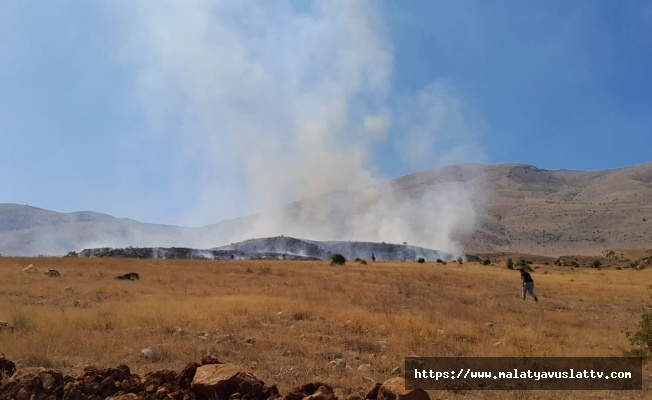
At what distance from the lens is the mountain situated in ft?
379

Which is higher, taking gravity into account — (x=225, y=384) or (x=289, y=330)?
(x=225, y=384)

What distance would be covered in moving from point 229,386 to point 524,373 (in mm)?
5766

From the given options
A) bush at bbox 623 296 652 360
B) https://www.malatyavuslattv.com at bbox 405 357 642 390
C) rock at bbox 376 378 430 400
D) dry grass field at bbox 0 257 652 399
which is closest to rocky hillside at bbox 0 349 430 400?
rock at bbox 376 378 430 400

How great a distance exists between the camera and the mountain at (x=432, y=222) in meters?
115

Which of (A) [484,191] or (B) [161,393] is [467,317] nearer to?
(B) [161,393]

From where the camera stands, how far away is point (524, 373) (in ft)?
27.9

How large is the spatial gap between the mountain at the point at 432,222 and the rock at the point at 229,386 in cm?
11404

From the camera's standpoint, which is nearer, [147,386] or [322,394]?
[322,394]

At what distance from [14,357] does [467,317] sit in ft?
41.9

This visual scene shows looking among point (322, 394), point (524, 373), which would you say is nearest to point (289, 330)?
point (524, 373)

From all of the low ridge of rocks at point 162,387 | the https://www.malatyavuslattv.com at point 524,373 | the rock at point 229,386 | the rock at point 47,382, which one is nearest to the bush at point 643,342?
the https://www.malatyavuslattv.com at point 524,373

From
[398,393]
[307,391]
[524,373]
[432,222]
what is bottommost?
[524,373]

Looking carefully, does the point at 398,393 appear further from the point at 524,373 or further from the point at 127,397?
the point at 524,373

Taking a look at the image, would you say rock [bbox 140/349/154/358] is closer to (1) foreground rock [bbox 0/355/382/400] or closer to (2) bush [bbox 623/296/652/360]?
(1) foreground rock [bbox 0/355/382/400]
